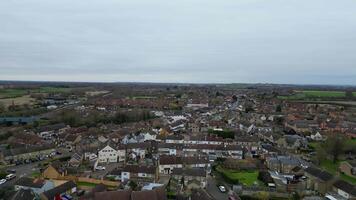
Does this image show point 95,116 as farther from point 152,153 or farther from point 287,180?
point 287,180

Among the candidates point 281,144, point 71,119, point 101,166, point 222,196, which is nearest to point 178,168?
point 222,196

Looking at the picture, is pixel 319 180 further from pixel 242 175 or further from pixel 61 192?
pixel 61 192

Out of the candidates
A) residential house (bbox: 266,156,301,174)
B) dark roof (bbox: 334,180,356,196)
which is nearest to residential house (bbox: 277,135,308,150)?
residential house (bbox: 266,156,301,174)

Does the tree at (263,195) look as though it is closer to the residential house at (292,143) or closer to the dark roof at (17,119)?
the residential house at (292,143)

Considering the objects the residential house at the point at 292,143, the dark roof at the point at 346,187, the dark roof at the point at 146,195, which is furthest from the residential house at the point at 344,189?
the residential house at the point at 292,143

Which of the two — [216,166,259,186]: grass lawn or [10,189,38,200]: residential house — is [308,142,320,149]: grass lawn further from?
[10,189,38,200]: residential house

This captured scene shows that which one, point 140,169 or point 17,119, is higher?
point 140,169

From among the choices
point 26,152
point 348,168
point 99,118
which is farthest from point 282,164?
point 99,118
